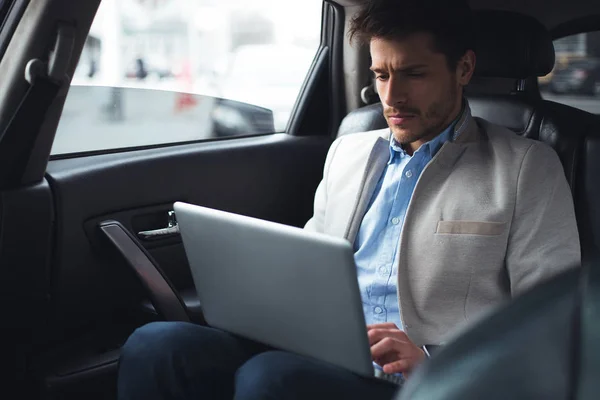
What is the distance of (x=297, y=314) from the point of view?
149 cm

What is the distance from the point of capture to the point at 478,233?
184 cm

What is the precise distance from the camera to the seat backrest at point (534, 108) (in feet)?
7.06

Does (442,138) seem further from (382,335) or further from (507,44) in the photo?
(382,335)

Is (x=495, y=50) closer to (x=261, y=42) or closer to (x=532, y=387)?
(x=261, y=42)

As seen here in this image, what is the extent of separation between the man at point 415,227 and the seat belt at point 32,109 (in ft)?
1.89

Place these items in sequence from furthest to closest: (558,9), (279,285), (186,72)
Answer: (186,72), (558,9), (279,285)

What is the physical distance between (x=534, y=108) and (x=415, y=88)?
18.9 inches

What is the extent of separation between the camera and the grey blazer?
1812 millimetres

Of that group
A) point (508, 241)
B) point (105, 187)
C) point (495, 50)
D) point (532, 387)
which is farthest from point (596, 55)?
point (532, 387)

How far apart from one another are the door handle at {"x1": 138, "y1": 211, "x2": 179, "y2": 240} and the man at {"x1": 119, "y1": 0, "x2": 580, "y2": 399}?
592 mm

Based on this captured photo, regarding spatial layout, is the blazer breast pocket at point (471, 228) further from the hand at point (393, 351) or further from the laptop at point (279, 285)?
the laptop at point (279, 285)

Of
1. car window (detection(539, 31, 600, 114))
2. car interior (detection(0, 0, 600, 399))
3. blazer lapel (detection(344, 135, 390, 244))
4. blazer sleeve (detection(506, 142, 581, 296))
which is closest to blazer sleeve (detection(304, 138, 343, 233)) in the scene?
blazer lapel (detection(344, 135, 390, 244))

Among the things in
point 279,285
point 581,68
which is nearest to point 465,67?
point 279,285

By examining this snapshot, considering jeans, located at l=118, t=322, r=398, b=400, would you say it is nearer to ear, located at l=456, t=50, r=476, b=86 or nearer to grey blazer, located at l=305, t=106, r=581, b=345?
grey blazer, located at l=305, t=106, r=581, b=345
